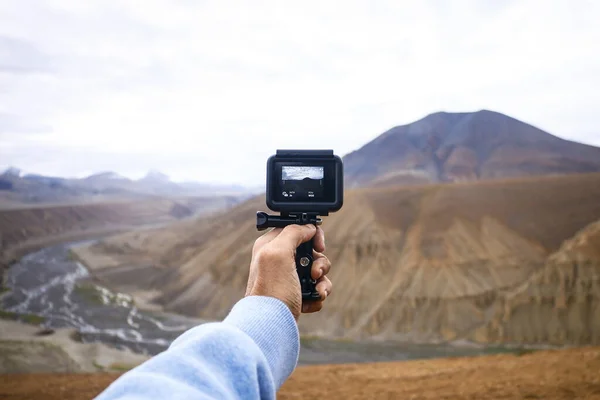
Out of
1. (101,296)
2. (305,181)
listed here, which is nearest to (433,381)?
(305,181)

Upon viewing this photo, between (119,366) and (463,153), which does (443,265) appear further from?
(463,153)

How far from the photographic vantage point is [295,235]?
1.65m

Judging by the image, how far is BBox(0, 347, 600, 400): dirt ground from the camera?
11203mm

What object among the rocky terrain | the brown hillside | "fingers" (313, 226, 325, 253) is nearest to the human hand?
"fingers" (313, 226, 325, 253)

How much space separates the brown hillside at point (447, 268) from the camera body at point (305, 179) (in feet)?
75.7

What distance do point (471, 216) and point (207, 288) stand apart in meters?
16.5

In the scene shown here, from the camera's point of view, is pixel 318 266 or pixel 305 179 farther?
pixel 305 179

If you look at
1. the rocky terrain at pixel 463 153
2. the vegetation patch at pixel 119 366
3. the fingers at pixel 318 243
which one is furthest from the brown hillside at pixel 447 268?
the fingers at pixel 318 243

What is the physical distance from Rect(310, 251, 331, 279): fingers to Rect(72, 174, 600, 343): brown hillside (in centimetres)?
2332

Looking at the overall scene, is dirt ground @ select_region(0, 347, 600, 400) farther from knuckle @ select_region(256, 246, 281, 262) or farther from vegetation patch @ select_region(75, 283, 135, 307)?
vegetation patch @ select_region(75, 283, 135, 307)

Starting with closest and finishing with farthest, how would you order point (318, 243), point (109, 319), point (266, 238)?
point (266, 238), point (318, 243), point (109, 319)

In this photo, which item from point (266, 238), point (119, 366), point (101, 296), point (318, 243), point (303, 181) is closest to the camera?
point (266, 238)

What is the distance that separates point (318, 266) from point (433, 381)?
1176cm

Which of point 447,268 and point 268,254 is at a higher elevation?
point 268,254
